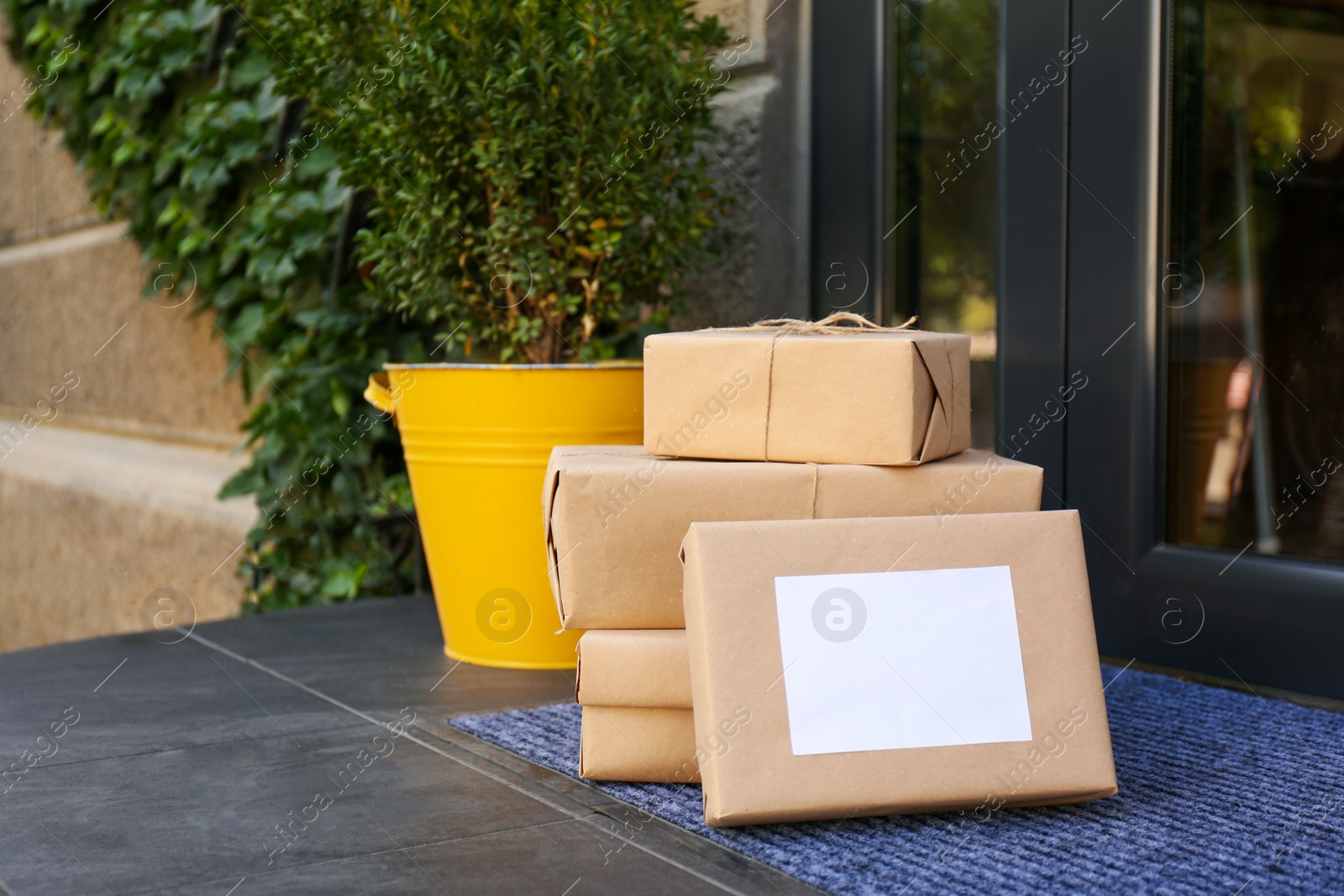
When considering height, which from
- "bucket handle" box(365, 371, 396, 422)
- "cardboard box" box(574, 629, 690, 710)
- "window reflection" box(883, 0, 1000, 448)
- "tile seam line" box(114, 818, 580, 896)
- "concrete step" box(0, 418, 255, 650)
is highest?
"window reflection" box(883, 0, 1000, 448)

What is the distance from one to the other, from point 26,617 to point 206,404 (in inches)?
63.9

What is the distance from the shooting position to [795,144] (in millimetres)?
2191

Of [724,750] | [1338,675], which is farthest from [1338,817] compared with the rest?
[724,750]

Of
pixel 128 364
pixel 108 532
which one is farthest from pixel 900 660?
pixel 108 532

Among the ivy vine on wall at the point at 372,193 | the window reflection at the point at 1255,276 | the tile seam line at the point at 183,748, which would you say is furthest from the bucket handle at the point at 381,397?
the window reflection at the point at 1255,276

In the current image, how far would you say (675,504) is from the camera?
4.25 ft

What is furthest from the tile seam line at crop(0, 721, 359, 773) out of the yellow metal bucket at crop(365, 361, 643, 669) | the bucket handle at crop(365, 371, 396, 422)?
the bucket handle at crop(365, 371, 396, 422)

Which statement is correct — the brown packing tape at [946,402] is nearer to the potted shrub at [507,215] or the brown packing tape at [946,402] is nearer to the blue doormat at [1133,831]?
the blue doormat at [1133,831]

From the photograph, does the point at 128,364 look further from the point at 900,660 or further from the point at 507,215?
the point at 900,660

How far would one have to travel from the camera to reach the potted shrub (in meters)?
1.80

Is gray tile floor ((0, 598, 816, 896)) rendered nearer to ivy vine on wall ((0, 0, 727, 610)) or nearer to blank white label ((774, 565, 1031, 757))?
blank white label ((774, 565, 1031, 757))

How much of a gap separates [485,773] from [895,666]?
48 cm

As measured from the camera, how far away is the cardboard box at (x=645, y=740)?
50.4 inches

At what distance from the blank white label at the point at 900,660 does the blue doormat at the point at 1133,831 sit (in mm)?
86
